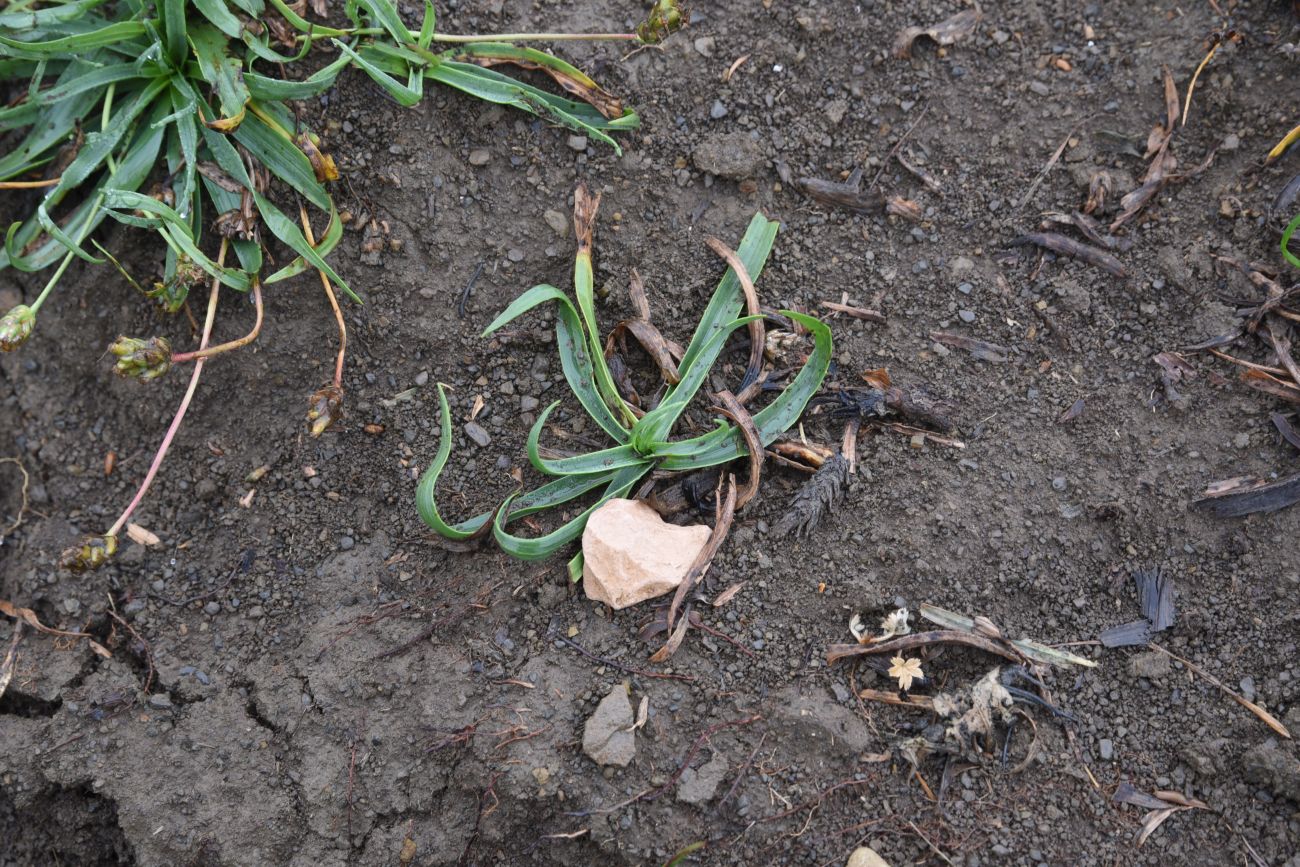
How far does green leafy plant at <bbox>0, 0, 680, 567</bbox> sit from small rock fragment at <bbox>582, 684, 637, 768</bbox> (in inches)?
42.4

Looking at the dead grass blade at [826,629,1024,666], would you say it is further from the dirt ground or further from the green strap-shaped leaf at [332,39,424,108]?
the green strap-shaped leaf at [332,39,424,108]

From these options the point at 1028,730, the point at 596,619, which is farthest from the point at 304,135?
the point at 1028,730

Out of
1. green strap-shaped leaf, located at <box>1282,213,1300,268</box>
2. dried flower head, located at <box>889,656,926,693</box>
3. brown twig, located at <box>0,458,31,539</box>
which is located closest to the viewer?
dried flower head, located at <box>889,656,926,693</box>

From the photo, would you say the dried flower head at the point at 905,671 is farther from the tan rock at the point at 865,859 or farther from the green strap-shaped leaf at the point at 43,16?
the green strap-shaped leaf at the point at 43,16

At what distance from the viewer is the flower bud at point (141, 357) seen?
2.27m

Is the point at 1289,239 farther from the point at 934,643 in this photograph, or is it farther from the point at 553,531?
the point at 553,531

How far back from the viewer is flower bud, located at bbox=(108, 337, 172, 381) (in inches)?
89.3

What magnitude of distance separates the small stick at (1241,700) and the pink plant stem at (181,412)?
106 inches

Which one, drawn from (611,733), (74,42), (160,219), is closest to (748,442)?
(611,733)

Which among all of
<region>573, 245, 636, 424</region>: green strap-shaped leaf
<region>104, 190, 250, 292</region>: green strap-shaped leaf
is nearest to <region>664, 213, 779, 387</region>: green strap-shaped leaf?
<region>573, 245, 636, 424</region>: green strap-shaped leaf

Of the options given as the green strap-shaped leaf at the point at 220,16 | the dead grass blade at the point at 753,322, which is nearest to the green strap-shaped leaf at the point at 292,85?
the green strap-shaped leaf at the point at 220,16

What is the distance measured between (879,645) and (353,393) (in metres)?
1.62

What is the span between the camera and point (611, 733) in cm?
215

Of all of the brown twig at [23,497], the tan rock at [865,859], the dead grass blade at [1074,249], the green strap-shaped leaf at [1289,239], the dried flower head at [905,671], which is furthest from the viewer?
the brown twig at [23,497]
